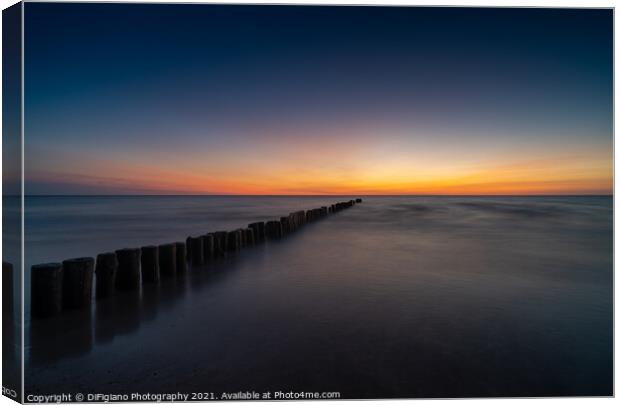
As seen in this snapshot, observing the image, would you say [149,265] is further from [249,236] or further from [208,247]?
[249,236]

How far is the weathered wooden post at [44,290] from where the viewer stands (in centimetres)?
424

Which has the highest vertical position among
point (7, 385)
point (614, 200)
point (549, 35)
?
point (549, 35)

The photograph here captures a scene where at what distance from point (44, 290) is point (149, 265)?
1538mm

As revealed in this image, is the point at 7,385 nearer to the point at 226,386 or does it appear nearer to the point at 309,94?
the point at 226,386

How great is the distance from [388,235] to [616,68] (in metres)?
10.2

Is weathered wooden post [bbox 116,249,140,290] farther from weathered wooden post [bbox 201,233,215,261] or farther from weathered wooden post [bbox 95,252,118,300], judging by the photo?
weathered wooden post [bbox 201,233,215,261]

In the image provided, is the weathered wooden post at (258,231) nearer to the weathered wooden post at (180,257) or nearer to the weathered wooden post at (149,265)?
the weathered wooden post at (180,257)

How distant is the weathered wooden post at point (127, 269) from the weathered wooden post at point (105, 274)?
13 cm

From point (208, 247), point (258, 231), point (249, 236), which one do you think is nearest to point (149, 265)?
point (208, 247)

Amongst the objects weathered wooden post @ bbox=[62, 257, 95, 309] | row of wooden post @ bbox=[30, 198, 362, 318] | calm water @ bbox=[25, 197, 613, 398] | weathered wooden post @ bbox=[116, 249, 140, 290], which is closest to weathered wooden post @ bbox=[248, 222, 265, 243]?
row of wooden post @ bbox=[30, 198, 362, 318]

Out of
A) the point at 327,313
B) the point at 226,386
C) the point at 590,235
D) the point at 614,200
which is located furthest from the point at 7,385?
the point at 590,235

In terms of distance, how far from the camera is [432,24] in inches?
157

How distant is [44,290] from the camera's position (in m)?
4.25

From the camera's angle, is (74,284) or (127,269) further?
(127,269)
